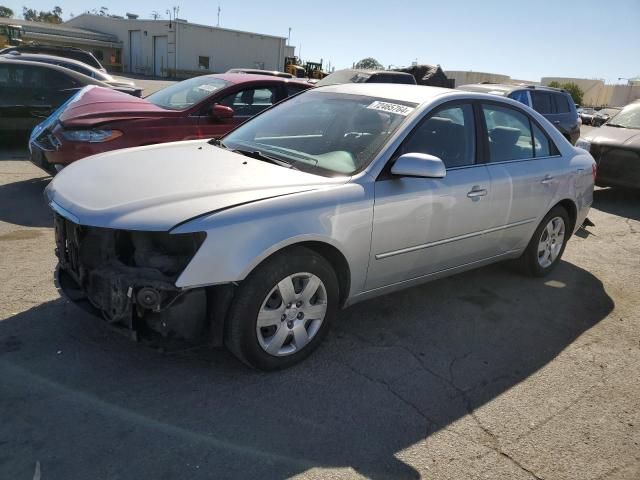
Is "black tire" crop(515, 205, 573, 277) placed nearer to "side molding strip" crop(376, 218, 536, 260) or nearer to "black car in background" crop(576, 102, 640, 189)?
"side molding strip" crop(376, 218, 536, 260)

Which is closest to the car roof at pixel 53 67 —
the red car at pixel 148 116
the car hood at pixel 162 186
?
the red car at pixel 148 116

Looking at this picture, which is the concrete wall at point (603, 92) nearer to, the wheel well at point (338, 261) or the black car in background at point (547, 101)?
the black car in background at point (547, 101)

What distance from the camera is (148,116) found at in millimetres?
6117

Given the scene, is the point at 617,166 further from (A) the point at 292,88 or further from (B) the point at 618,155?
(A) the point at 292,88

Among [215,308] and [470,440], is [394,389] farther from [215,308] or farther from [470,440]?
[215,308]

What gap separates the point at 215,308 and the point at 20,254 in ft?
8.60

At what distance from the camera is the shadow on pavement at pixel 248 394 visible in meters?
2.46

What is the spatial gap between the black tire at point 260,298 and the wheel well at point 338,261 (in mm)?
66

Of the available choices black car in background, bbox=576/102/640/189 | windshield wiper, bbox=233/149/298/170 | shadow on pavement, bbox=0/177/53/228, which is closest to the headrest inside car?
windshield wiper, bbox=233/149/298/170

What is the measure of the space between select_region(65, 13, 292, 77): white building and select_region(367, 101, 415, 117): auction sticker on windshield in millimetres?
48501

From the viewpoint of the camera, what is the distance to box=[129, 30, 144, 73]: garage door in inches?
2092

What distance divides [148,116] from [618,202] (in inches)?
301

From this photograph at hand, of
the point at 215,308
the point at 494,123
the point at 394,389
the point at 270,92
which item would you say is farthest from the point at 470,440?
the point at 270,92

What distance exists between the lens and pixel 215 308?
290 centimetres
